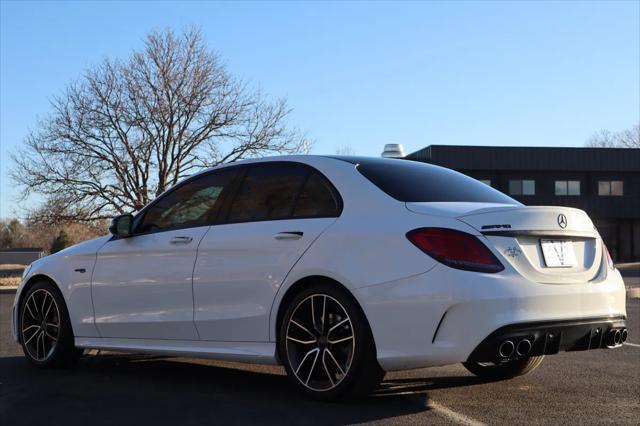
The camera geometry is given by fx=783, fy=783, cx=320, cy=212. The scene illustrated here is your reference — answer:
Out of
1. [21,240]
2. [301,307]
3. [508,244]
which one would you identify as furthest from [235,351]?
[21,240]

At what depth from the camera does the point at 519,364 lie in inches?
233

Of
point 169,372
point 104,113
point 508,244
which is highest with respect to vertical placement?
point 104,113

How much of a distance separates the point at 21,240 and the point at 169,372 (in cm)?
11294

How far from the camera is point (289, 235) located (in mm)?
5141

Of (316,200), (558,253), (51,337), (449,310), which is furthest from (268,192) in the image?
(51,337)

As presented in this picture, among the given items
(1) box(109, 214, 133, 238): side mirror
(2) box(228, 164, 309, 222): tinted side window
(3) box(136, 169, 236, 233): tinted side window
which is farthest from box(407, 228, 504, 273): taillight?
(1) box(109, 214, 133, 238): side mirror

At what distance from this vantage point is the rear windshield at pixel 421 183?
16.6 feet

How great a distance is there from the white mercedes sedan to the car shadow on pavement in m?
0.24

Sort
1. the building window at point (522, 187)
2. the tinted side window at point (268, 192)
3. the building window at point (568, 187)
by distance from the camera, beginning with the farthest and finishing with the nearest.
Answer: the building window at point (568, 187), the building window at point (522, 187), the tinted side window at point (268, 192)

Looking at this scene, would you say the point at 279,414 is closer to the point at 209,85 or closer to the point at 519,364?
the point at 519,364

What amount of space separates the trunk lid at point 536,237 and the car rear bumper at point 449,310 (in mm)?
109

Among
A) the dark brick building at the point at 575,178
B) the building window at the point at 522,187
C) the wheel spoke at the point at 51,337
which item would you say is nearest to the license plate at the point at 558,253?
the wheel spoke at the point at 51,337

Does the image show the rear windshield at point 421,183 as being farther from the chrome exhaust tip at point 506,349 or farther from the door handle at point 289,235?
the chrome exhaust tip at point 506,349

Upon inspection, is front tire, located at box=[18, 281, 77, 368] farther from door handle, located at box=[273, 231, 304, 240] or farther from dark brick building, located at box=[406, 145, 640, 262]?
dark brick building, located at box=[406, 145, 640, 262]
